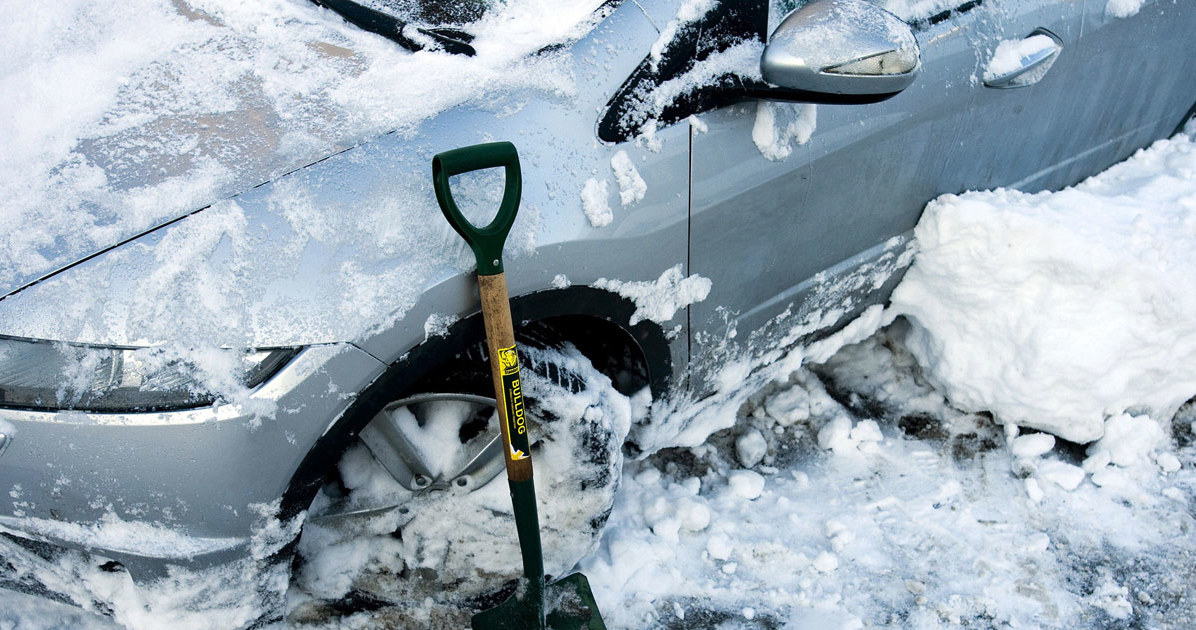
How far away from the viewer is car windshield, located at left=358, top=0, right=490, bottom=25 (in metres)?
1.99

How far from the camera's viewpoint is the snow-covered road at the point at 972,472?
7.40 ft

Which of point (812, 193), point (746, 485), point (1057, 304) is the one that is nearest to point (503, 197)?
point (812, 193)

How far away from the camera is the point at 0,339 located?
1.49m

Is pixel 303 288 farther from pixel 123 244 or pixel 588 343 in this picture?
pixel 588 343

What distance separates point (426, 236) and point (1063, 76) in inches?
75.4

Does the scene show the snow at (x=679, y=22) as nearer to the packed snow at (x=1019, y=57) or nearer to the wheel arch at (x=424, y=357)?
the wheel arch at (x=424, y=357)

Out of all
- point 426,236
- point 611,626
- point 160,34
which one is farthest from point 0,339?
point 611,626

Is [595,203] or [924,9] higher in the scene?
[924,9]

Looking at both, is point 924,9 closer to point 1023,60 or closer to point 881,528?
point 1023,60

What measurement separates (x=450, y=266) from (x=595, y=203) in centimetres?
32

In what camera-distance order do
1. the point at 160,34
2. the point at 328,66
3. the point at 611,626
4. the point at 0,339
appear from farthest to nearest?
the point at 611,626, the point at 160,34, the point at 328,66, the point at 0,339

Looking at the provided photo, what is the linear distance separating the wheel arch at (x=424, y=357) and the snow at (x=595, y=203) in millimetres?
140

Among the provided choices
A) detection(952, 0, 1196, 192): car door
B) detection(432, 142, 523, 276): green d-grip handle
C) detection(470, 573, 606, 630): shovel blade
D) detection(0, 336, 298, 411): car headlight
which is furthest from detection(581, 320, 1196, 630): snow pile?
detection(0, 336, 298, 411): car headlight

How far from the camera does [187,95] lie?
181 cm
